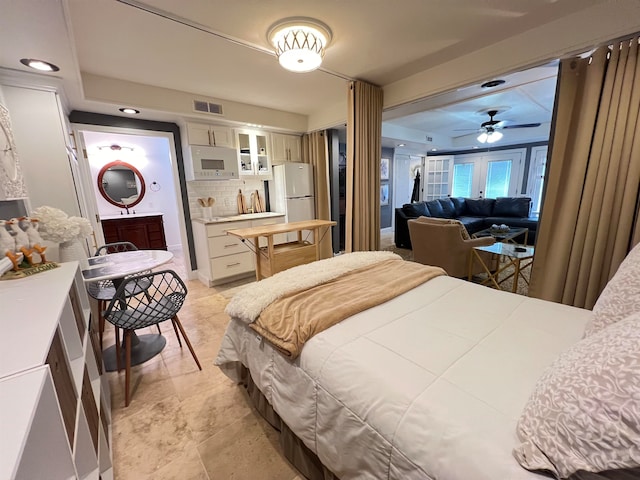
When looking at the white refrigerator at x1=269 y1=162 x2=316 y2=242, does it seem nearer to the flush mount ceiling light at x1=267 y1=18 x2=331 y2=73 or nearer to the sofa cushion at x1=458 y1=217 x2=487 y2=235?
the flush mount ceiling light at x1=267 y1=18 x2=331 y2=73

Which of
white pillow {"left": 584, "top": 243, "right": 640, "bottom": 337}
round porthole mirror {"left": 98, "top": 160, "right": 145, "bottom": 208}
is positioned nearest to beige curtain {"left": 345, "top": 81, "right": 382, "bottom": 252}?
white pillow {"left": 584, "top": 243, "right": 640, "bottom": 337}

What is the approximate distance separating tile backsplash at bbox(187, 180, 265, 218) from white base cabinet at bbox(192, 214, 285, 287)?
338 mm

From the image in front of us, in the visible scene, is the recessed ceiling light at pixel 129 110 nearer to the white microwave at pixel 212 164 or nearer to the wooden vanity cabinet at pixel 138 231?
the white microwave at pixel 212 164

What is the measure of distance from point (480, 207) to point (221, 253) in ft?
19.3

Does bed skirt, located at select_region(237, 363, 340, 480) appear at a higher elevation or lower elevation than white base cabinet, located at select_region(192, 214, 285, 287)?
lower

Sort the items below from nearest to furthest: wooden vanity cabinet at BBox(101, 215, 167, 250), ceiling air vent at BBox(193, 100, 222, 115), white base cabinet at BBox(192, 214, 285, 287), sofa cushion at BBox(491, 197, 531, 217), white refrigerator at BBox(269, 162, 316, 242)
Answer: ceiling air vent at BBox(193, 100, 222, 115) < white base cabinet at BBox(192, 214, 285, 287) < white refrigerator at BBox(269, 162, 316, 242) < wooden vanity cabinet at BBox(101, 215, 167, 250) < sofa cushion at BBox(491, 197, 531, 217)

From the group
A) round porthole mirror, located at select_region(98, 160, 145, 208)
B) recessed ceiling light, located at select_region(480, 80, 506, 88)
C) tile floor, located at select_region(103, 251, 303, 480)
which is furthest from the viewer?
round porthole mirror, located at select_region(98, 160, 145, 208)

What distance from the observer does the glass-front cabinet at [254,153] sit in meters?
3.96

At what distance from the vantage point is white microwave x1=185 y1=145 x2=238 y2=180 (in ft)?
11.4

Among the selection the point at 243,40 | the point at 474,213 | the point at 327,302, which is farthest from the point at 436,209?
the point at 327,302

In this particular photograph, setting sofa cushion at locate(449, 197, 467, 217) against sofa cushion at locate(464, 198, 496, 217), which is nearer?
sofa cushion at locate(464, 198, 496, 217)

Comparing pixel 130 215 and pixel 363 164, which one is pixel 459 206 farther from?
pixel 130 215

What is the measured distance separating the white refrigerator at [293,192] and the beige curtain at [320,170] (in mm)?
122

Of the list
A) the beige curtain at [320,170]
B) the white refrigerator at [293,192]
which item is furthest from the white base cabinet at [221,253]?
the beige curtain at [320,170]
